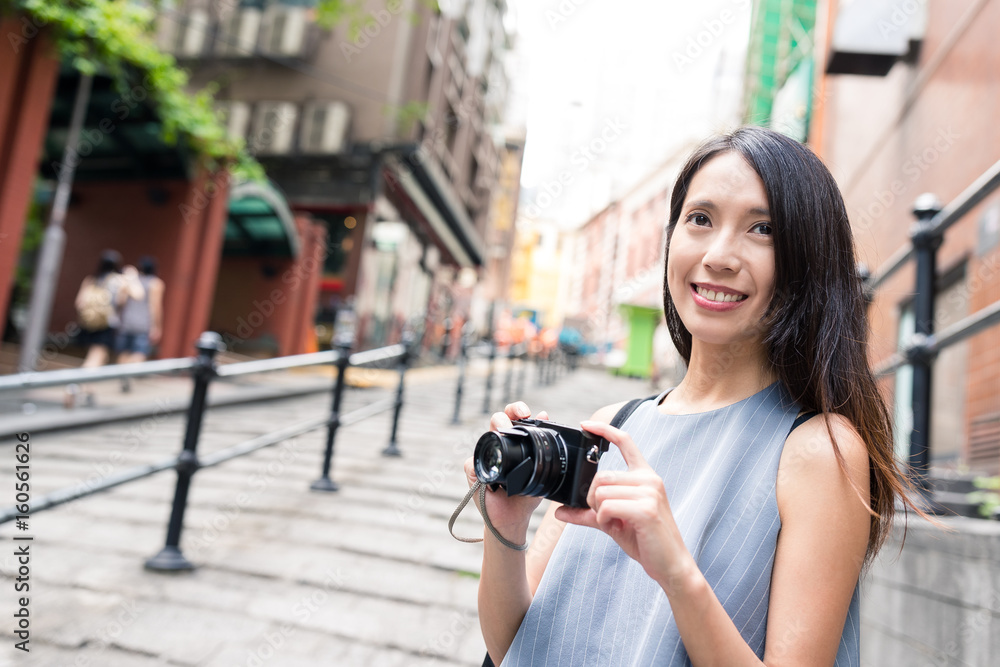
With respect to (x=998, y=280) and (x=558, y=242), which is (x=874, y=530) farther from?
(x=558, y=242)

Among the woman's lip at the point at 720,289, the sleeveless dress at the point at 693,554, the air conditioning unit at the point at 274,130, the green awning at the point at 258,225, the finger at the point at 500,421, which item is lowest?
the sleeveless dress at the point at 693,554

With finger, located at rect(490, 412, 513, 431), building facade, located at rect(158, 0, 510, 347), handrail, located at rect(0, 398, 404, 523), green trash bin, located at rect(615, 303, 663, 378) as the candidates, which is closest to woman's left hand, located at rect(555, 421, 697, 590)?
finger, located at rect(490, 412, 513, 431)

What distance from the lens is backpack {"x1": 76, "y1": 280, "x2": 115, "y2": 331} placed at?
7254mm

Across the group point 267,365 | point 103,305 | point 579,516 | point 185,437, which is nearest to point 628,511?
point 579,516

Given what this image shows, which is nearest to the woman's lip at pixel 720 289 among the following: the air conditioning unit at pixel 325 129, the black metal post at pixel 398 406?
the black metal post at pixel 398 406

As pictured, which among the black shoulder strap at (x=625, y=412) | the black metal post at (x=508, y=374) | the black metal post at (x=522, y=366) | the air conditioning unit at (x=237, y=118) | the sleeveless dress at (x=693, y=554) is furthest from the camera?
the air conditioning unit at (x=237, y=118)

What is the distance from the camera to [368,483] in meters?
4.80

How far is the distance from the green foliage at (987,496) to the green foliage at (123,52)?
26.0 feet

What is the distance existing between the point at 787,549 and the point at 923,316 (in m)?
2.06

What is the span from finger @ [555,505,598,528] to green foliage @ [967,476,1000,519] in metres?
1.85

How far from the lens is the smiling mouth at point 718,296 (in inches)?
44.1

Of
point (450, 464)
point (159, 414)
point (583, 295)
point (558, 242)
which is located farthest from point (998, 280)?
point (558, 242)

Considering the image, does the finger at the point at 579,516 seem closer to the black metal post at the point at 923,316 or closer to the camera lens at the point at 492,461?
the camera lens at the point at 492,461

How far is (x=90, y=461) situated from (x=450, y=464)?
8.38 feet
